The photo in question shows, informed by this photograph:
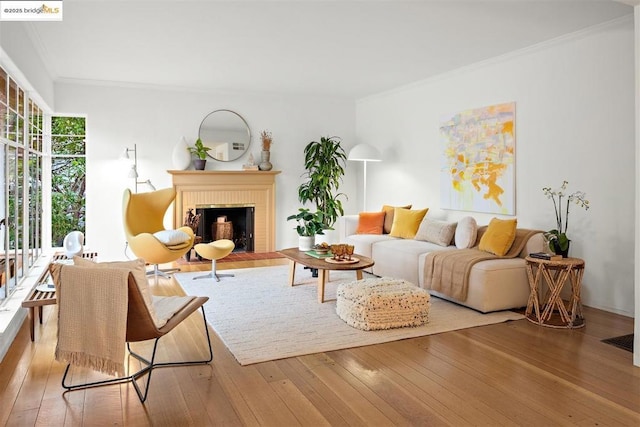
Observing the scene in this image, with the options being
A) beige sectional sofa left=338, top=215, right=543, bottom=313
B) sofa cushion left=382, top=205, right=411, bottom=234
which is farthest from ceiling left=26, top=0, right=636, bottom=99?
beige sectional sofa left=338, top=215, right=543, bottom=313

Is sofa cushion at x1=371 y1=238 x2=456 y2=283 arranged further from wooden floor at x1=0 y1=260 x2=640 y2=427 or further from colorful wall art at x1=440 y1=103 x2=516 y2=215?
wooden floor at x1=0 y1=260 x2=640 y2=427

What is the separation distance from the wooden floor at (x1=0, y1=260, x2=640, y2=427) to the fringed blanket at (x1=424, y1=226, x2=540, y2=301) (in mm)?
903

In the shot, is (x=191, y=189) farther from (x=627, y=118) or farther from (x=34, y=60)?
(x=627, y=118)

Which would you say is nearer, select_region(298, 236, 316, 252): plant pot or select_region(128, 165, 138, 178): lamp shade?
select_region(298, 236, 316, 252): plant pot

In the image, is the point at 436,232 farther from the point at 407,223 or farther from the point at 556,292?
the point at 556,292

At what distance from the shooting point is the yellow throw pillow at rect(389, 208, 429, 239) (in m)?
6.43

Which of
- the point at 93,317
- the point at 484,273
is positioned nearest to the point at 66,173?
the point at 93,317

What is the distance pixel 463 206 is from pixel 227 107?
3.95 m

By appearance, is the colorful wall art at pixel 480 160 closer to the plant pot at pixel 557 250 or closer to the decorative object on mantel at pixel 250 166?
the plant pot at pixel 557 250

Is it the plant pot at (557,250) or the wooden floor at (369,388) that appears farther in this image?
the plant pot at (557,250)

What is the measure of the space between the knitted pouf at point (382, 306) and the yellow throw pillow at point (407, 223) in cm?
216

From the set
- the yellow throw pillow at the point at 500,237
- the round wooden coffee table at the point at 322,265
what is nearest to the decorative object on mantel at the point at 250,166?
the round wooden coffee table at the point at 322,265

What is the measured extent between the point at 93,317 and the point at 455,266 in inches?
127

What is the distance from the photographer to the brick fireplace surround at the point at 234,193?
7605 mm
